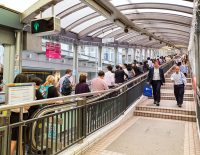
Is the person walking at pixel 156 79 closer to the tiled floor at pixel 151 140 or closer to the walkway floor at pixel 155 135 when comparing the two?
the walkway floor at pixel 155 135

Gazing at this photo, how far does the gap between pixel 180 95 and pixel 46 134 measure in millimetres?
4995

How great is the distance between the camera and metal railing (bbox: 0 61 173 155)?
242 cm

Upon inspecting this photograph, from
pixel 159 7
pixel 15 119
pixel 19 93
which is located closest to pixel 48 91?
pixel 15 119

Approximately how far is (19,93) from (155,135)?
3.24 metres

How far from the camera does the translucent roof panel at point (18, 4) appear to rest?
16.2ft

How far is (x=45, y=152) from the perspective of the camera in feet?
9.89

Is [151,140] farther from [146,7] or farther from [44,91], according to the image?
[146,7]

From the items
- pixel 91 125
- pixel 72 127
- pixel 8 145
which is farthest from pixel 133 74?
pixel 8 145

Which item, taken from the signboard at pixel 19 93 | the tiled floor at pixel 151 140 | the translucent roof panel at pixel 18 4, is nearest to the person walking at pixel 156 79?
the tiled floor at pixel 151 140

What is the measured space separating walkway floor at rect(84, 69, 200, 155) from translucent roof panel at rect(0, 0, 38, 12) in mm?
3603

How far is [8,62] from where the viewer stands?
546 centimetres

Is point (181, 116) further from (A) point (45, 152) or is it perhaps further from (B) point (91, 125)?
(A) point (45, 152)

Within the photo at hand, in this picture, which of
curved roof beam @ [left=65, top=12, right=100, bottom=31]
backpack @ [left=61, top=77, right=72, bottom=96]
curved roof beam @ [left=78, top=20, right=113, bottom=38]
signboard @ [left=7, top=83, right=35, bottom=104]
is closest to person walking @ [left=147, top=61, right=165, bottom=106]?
backpack @ [left=61, top=77, right=72, bottom=96]

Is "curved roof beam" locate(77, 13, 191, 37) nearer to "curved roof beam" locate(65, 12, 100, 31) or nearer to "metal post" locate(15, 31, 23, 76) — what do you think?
"curved roof beam" locate(65, 12, 100, 31)
